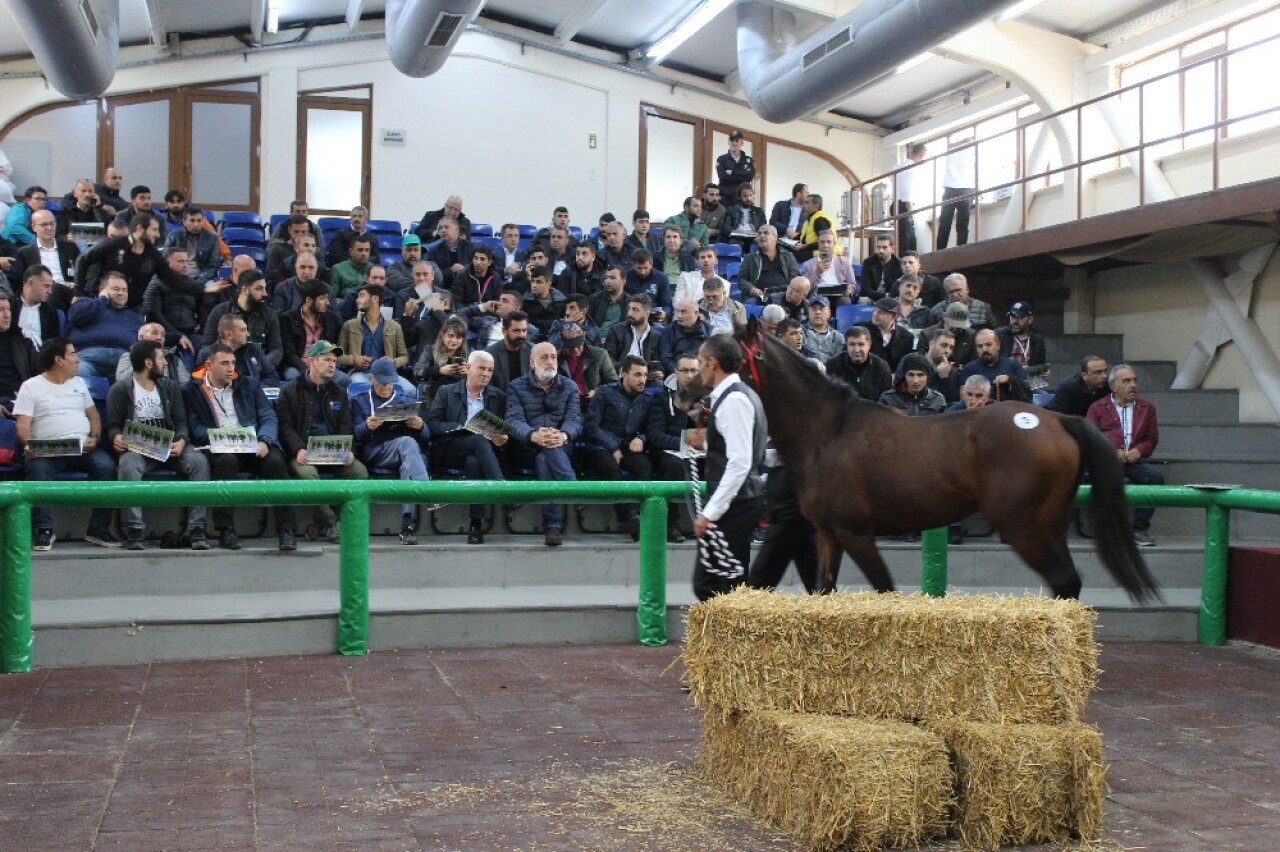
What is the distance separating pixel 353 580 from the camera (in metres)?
8.16

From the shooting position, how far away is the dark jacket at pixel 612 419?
10719 millimetres

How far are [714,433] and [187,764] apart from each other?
2971 mm

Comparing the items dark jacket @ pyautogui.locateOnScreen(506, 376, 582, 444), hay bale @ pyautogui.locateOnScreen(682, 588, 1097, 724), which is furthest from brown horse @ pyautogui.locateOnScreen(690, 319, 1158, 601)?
dark jacket @ pyautogui.locateOnScreen(506, 376, 582, 444)

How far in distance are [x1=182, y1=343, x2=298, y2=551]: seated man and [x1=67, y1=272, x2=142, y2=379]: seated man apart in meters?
1.27

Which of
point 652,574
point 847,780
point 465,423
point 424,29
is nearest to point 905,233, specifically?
point 424,29

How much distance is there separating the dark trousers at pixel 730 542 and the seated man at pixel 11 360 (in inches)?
238

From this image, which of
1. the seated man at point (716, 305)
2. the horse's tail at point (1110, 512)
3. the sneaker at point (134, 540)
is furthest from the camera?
the seated man at point (716, 305)

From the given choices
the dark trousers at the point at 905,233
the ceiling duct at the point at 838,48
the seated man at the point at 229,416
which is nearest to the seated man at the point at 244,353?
the seated man at the point at 229,416

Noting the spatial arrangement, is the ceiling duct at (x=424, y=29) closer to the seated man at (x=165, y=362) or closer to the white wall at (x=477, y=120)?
the white wall at (x=477, y=120)

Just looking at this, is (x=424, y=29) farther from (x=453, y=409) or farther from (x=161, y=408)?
(x=161, y=408)

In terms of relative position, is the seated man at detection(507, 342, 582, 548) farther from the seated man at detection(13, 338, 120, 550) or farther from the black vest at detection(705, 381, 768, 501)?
the black vest at detection(705, 381, 768, 501)

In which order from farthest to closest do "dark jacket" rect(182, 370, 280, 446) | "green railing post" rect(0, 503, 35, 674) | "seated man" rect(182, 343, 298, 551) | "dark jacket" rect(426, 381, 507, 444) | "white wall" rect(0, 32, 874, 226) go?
"white wall" rect(0, 32, 874, 226) < "dark jacket" rect(426, 381, 507, 444) < "dark jacket" rect(182, 370, 280, 446) < "seated man" rect(182, 343, 298, 551) < "green railing post" rect(0, 503, 35, 674)

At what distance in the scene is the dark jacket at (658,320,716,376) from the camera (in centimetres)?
1223

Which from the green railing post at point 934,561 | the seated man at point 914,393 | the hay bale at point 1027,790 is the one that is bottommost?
the hay bale at point 1027,790
